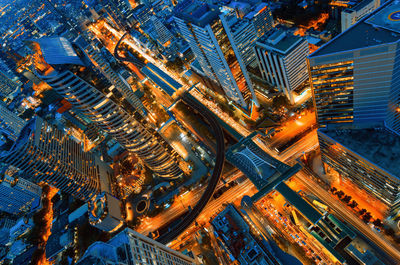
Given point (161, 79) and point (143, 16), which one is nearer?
point (161, 79)

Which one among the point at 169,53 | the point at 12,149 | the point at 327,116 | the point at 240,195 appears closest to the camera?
the point at 327,116

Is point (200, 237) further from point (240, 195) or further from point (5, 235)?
point (5, 235)

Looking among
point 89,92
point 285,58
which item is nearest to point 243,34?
point 285,58

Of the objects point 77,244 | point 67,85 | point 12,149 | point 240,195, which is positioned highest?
point 67,85

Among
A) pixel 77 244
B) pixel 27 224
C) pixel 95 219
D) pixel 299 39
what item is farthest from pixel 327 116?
pixel 27 224

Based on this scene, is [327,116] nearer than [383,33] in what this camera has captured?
No

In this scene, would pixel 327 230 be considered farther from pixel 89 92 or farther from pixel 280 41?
pixel 89 92

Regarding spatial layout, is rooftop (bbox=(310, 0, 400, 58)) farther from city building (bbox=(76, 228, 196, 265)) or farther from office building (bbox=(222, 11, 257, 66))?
city building (bbox=(76, 228, 196, 265))
